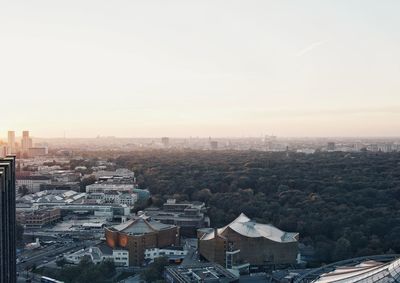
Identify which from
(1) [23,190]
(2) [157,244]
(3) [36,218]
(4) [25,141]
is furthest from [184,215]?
(4) [25,141]

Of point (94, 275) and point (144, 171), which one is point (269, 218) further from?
point (144, 171)

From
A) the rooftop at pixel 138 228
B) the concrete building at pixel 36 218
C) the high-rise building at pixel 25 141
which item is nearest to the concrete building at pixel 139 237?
the rooftop at pixel 138 228

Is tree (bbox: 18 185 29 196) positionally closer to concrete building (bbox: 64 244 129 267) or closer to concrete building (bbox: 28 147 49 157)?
concrete building (bbox: 64 244 129 267)

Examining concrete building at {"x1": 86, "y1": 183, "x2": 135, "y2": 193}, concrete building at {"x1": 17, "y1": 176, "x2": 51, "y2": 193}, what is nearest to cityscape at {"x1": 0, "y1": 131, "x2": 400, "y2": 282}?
concrete building at {"x1": 86, "y1": 183, "x2": 135, "y2": 193}

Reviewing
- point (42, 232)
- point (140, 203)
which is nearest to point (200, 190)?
point (140, 203)

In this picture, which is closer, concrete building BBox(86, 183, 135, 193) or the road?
the road

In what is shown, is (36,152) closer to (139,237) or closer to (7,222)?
(139,237)

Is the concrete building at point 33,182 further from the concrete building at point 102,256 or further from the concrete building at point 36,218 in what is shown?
the concrete building at point 102,256
